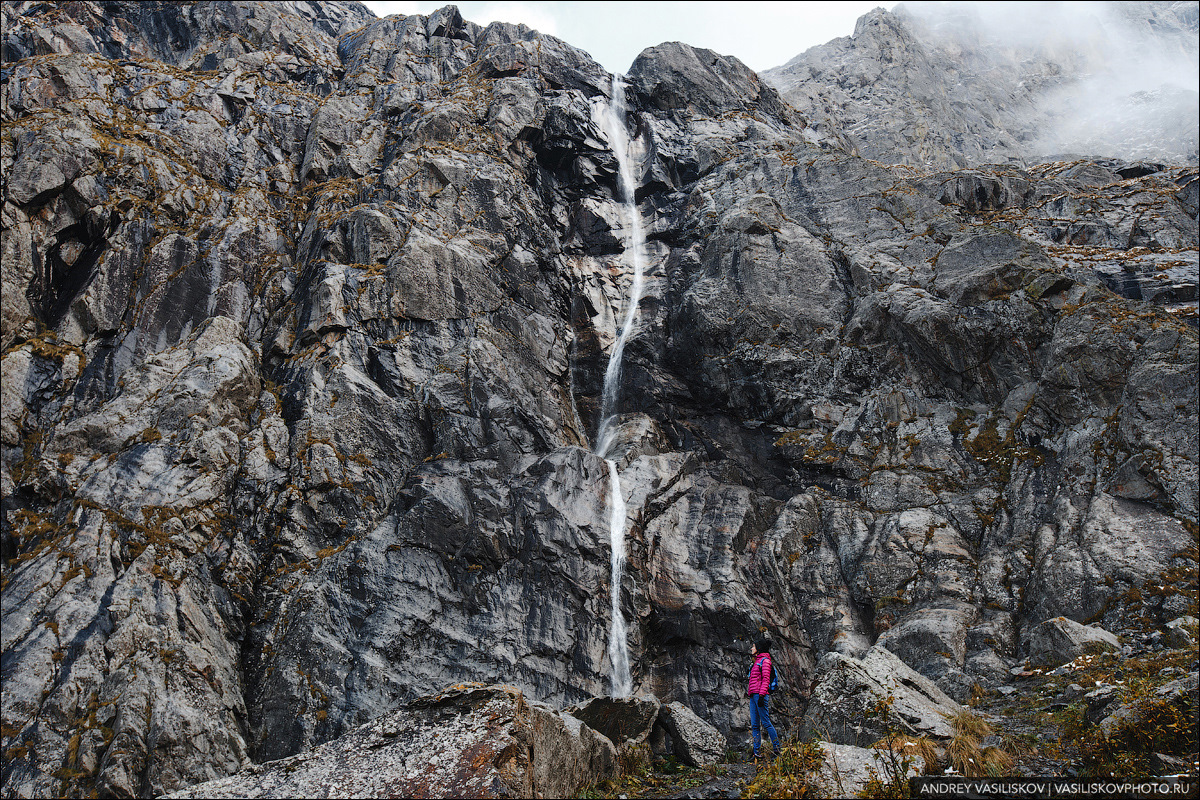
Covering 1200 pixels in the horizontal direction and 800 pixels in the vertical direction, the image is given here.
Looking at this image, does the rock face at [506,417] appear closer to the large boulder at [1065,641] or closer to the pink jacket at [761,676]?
the large boulder at [1065,641]

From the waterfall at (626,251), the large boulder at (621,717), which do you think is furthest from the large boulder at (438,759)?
the waterfall at (626,251)

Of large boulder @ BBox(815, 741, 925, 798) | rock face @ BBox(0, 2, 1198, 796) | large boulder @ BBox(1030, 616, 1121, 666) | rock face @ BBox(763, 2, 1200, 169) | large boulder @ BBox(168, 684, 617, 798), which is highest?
rock face @ BBox(763, 2, 1200, 169)

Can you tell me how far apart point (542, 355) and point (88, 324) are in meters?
19.0

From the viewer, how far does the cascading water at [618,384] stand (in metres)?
23.0

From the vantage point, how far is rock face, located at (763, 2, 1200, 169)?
65.9 m

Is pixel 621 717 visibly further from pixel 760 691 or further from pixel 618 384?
pixel 618 384

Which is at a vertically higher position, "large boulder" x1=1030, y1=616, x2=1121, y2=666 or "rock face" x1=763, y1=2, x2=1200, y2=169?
"rock face" x1=763, y1=2, x2=1200, y2=169

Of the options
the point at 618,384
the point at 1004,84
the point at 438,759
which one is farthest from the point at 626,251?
the point at 1004,84

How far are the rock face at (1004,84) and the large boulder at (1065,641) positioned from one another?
47.4m

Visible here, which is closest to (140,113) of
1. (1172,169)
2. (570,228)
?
(570,228)

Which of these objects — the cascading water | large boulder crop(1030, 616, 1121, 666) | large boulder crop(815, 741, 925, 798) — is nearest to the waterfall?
the cascading water

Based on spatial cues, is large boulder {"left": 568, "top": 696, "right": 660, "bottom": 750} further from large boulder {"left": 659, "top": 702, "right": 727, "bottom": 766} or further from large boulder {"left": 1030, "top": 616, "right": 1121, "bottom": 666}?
large boulder {"left": 1030, "top": 616, "right": 1121, "bottom": 666}

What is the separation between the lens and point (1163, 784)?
22.2ft

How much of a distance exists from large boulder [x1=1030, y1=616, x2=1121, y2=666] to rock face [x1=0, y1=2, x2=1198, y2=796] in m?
1.70
